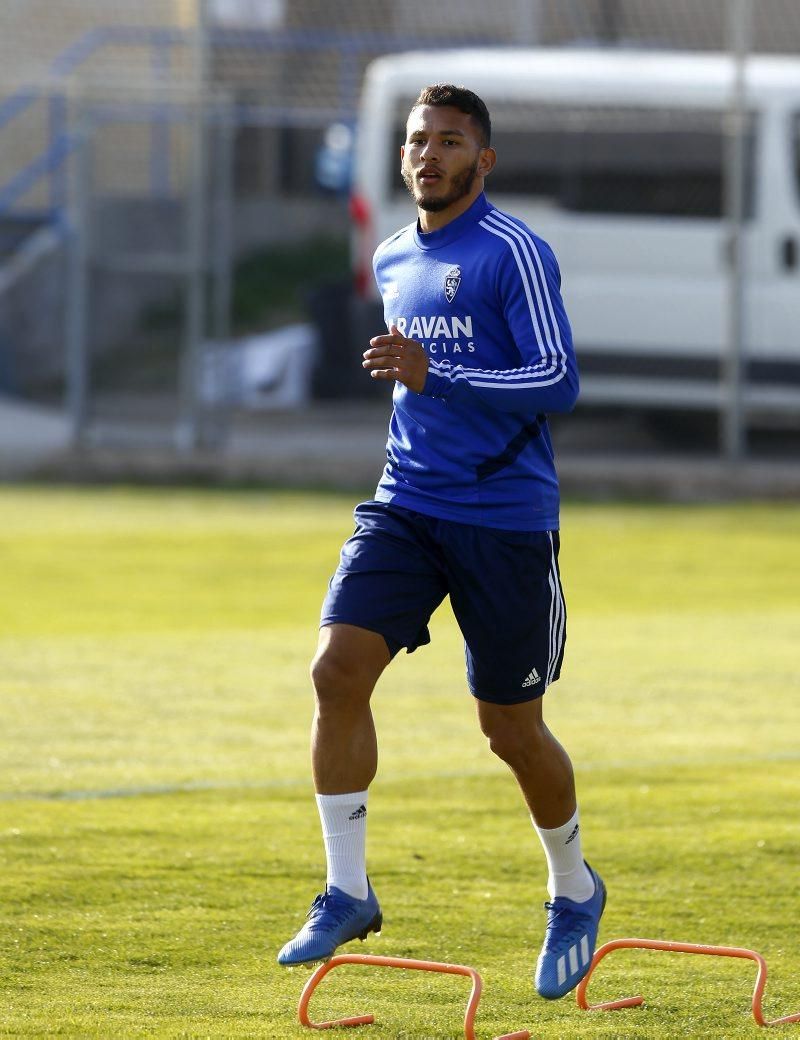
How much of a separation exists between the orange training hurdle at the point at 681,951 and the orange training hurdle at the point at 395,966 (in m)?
0.32

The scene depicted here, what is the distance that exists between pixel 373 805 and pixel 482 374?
244 cm

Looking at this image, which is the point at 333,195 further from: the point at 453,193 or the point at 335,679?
the point at 335,679

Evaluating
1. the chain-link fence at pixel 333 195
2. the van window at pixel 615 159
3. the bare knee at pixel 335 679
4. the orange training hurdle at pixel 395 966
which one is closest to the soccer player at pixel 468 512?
the bare knee at pixel 335 679

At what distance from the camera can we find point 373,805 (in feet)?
22.0

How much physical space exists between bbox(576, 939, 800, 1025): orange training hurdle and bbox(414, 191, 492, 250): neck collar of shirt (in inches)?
64.3

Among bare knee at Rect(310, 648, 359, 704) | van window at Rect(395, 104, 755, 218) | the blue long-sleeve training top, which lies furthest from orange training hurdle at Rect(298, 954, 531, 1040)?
van window at Rect(395, 104, 755, 218)

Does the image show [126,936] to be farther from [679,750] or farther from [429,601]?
[679,750]

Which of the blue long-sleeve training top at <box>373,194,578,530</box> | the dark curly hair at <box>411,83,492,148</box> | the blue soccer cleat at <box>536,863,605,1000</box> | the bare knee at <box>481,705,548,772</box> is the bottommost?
the blue soccer cleat at <box>536,863,605,1000</box>

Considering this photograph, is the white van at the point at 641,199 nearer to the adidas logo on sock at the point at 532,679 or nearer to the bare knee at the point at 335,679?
the adidas logo on sock at the point at 532,679

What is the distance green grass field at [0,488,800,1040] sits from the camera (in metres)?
4.65

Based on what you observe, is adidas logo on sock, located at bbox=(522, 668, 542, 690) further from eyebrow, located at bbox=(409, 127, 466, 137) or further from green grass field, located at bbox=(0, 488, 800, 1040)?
eyebrow, located at bbox=(409, 127, 466, 137)

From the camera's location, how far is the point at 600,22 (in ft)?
71.5

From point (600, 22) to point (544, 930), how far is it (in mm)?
17768

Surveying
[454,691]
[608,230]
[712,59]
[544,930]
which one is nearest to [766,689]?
[454,691]
